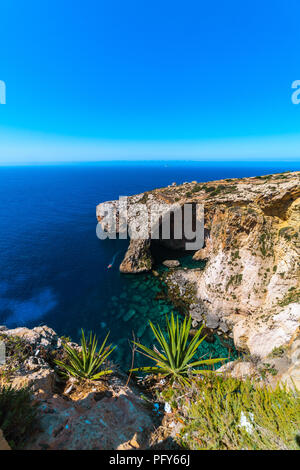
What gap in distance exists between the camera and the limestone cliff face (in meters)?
12.3

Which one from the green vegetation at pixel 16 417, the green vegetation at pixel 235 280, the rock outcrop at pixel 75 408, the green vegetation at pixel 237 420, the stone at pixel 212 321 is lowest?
the stone at pixel 212 321

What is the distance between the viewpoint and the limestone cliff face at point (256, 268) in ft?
40.4

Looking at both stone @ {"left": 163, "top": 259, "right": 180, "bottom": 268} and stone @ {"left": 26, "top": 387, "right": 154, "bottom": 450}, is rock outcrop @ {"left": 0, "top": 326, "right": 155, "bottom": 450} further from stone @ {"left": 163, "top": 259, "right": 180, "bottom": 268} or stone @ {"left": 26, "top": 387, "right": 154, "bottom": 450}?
stone @ {"left": 163, "top": 259, "right": 180, "bottom": 268}

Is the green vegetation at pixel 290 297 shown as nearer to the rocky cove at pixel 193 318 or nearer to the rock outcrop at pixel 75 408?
the rocky cove at pixel 193 318

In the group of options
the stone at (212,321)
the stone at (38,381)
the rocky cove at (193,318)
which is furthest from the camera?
the stone at (212,321)

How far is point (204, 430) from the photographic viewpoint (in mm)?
3381

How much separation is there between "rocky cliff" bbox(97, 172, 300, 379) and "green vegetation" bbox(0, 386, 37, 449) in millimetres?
12382

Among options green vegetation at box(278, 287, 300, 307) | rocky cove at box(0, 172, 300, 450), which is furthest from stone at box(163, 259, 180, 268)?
green vegetation at box(278, 287, 300, 307)

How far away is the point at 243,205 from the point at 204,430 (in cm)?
1709

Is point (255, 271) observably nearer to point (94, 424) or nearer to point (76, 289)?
point (94, 424)

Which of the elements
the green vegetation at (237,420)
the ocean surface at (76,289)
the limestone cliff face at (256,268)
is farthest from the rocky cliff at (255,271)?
the green vegetation at (237,420)

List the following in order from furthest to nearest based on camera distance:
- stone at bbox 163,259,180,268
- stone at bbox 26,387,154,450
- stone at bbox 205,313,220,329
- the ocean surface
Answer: stone at bbox 163,259,180,268
the ocean surface
stone at bbox 205,313,220,329
stone at bbox 26,387,154,450

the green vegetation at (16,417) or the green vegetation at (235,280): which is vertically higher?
the green vegetation at (16,417)
